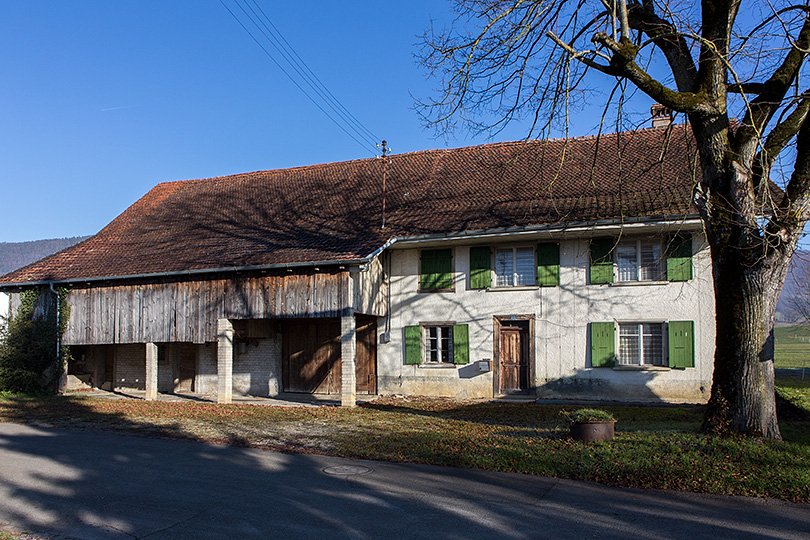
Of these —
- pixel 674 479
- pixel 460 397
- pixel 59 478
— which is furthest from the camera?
pixel 460 397

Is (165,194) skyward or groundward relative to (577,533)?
skyward

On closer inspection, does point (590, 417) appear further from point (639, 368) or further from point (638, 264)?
point (638, 264)

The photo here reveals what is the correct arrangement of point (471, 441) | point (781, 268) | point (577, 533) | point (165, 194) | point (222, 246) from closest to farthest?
point (577, 533), point (781, 268), point (471, 441), point (222, 246), point (165, 194)

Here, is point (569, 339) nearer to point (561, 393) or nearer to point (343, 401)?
point (561, 393)

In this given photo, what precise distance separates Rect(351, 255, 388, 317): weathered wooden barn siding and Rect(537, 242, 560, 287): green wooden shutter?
4.55 m

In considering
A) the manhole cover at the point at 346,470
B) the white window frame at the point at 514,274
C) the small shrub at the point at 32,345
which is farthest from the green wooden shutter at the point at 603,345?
the small shrub at the point at 32,345

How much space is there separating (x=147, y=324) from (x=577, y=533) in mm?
15756

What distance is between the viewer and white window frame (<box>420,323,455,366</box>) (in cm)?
1820

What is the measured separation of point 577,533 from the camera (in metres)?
5.97

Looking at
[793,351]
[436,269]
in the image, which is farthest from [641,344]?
[793,351]

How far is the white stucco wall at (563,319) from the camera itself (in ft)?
52.4

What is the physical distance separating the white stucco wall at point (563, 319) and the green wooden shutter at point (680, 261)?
0.53ft

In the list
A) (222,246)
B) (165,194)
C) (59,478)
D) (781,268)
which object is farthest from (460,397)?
(165,194)

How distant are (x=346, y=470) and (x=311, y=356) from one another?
1141 centimetres
